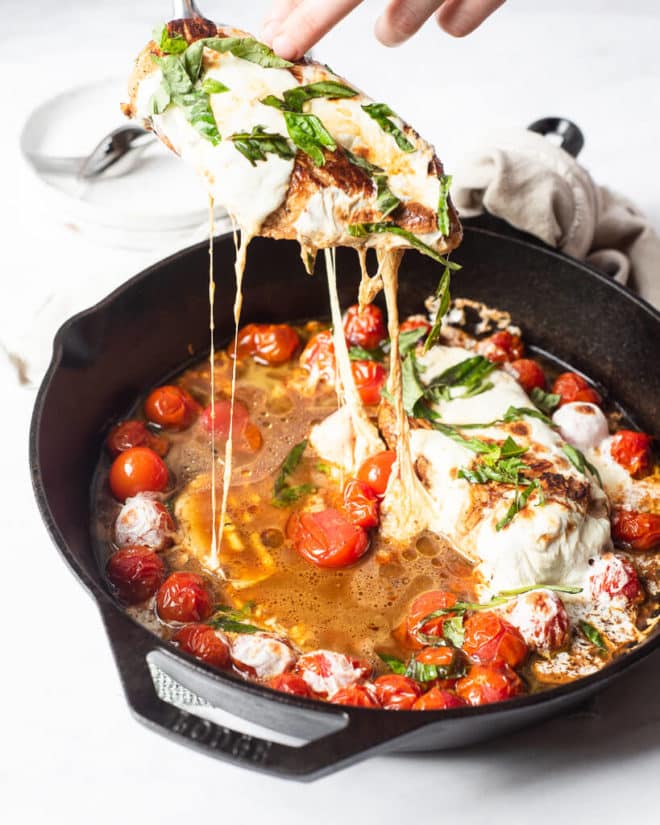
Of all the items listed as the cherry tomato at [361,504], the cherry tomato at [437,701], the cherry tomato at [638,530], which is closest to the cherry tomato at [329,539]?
the cherry tomato at [361,504]

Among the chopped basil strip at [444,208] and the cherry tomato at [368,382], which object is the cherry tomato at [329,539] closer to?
the cherry tomato at [368,382]

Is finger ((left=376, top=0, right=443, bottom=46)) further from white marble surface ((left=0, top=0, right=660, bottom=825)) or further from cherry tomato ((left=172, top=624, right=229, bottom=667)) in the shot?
cherry tomato ((left=172, top=624, right=229, bottom=667))

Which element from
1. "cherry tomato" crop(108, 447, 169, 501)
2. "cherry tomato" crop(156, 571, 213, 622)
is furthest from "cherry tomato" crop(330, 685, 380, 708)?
"cherry tomato" crop(108, 447, 169, 501)

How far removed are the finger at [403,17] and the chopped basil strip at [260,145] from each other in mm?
856

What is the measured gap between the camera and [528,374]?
160 inches

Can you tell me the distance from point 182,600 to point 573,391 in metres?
1.69

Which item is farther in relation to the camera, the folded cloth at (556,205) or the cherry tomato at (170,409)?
the folded cloth at (556,205)

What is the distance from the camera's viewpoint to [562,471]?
3445 millimetres

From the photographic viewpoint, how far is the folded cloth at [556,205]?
4223 mm

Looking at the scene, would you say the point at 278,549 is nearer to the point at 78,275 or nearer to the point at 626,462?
the point at 626,462

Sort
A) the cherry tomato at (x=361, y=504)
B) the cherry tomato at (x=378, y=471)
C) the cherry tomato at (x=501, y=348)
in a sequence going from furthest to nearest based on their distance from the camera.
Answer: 1. the cherry tomato at (x=501, y=348)
2. the cherry tomato at (x=378, y=471)
3. the cherry tomato at (x=361, y=504)

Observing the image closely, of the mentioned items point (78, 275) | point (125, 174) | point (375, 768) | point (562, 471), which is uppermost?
point (125, 174)

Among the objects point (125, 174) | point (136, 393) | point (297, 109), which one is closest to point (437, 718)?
point (297, 109)

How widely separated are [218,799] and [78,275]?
8.11 ft
